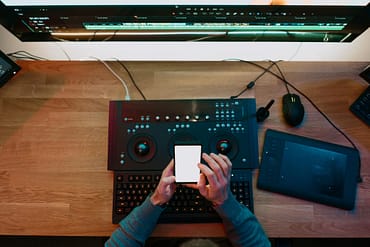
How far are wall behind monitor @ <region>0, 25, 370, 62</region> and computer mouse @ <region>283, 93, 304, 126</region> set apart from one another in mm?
212

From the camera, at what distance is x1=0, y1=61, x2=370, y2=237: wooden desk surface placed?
900 millimetres

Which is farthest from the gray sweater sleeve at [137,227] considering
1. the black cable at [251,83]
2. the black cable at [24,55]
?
the black cable at [24,55]

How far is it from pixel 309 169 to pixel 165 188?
42 cm

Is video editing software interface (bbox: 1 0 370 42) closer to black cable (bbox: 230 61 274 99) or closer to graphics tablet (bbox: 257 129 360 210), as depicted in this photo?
black cable (bbox: 230 61 274 99)

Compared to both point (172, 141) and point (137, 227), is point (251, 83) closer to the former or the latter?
point (172, 141)

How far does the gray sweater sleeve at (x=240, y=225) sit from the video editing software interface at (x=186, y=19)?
1.49ft

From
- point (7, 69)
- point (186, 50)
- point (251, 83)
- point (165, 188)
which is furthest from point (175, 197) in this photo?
point (7, 69)

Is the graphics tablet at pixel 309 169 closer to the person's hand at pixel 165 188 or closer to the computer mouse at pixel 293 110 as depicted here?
the computer mouse at pixel 293 110

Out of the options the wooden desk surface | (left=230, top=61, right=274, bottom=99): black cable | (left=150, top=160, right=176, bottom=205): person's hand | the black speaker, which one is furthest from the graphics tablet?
the black speaker

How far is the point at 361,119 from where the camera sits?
3.18 feet

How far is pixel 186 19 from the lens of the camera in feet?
2.69

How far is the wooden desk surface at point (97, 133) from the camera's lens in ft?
2.95

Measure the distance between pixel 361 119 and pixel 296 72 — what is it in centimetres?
23

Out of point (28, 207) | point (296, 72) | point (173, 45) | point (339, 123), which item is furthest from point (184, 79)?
point (28, 207)
